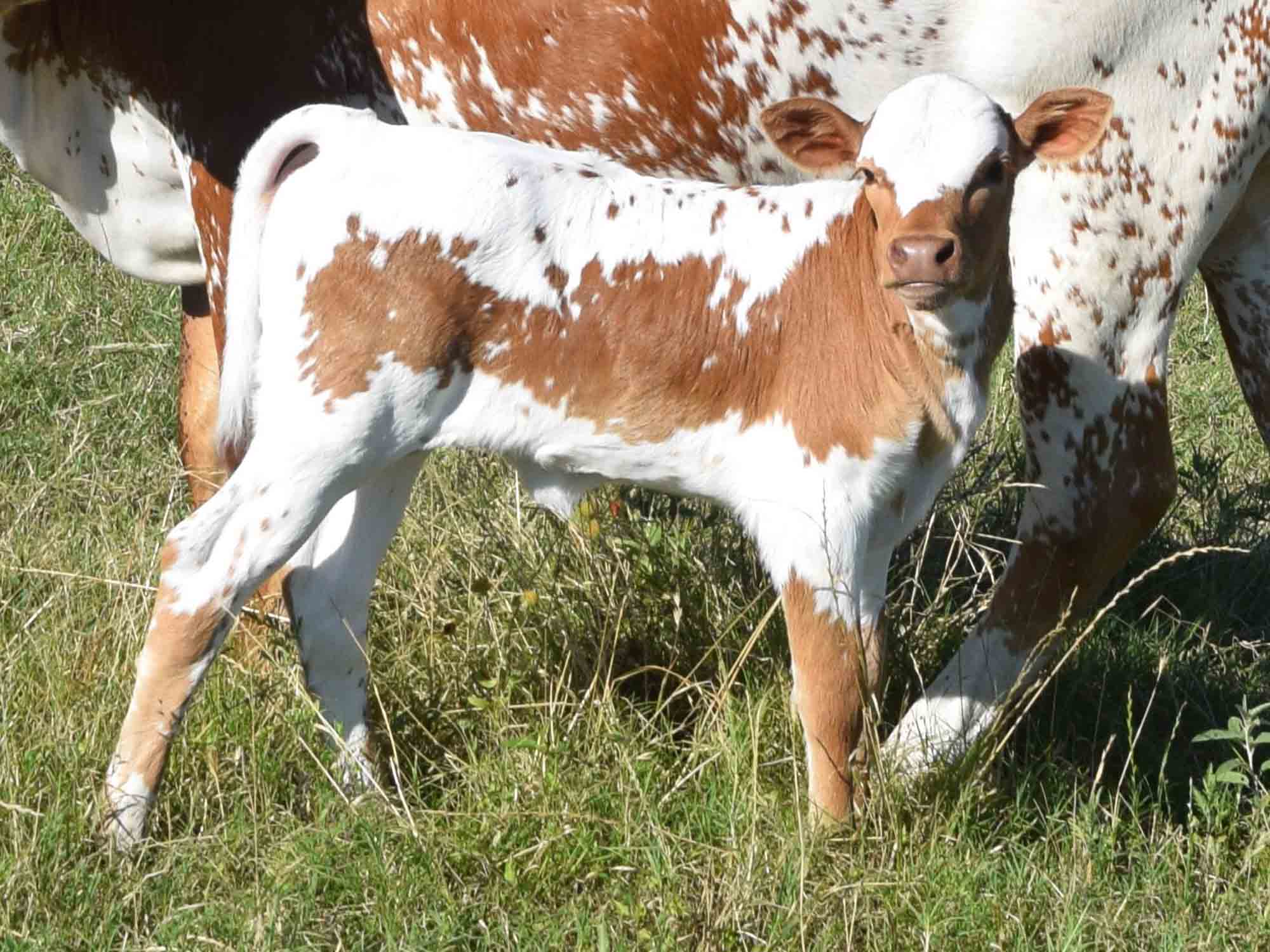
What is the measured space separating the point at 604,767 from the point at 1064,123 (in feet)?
5.33

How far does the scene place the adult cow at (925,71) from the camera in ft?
13.9

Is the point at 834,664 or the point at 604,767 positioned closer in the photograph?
the point at 834,664

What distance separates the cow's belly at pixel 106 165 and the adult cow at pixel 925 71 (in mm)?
63

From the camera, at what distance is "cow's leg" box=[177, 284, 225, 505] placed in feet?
18.1

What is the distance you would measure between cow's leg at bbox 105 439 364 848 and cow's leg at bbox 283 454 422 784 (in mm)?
361

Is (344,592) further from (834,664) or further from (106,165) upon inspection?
(106,165)

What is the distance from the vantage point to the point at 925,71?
4.35 meters

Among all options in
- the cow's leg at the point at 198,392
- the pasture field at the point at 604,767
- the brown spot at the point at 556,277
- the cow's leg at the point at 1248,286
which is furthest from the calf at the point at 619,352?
the cow's leg at the point at 198,392

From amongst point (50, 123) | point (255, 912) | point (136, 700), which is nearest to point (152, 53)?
point (50, 123)

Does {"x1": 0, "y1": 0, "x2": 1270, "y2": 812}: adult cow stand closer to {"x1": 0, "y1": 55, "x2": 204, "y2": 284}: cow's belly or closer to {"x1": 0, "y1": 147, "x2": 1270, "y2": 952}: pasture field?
{"x1": 0, "y1": 55, "x2": 204, "y2": 284}: cow's belly

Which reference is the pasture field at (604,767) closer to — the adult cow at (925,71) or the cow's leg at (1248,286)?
the adult cow at (925,71)

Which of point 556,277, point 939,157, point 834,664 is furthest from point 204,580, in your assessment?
point 939,157

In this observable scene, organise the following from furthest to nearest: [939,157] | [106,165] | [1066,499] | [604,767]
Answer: [106,165] → [1066,499] → [604,767] → [939,157]

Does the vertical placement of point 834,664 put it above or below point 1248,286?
below
